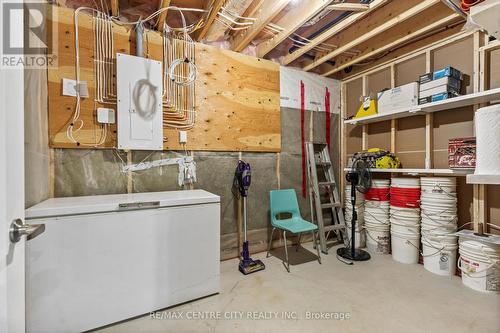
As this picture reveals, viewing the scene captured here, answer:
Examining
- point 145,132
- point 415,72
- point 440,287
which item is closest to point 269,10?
point 145,132

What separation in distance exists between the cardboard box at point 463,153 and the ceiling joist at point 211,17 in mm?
2567

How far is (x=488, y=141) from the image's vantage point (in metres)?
1.64

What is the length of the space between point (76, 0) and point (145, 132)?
137 centimetres

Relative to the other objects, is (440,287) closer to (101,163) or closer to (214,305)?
(214,305)

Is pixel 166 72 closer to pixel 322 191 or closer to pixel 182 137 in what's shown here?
pixel 182 137

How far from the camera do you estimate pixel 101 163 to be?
2193 millimetres

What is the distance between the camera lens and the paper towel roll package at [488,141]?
158 centimetres

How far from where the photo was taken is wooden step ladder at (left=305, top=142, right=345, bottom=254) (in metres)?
3.11

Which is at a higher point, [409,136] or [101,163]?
[409,136]

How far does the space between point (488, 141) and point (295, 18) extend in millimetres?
1999

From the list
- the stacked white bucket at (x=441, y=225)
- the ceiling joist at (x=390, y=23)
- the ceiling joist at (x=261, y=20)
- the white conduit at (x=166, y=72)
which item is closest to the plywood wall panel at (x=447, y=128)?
the stacked white bucket at (x=441, y=225)

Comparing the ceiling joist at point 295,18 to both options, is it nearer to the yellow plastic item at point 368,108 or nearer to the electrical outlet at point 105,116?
the yellow plastic item at point 368,108

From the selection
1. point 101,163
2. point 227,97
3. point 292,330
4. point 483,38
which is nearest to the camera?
point 292,330

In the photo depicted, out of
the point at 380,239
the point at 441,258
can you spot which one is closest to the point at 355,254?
the point at 380,239
